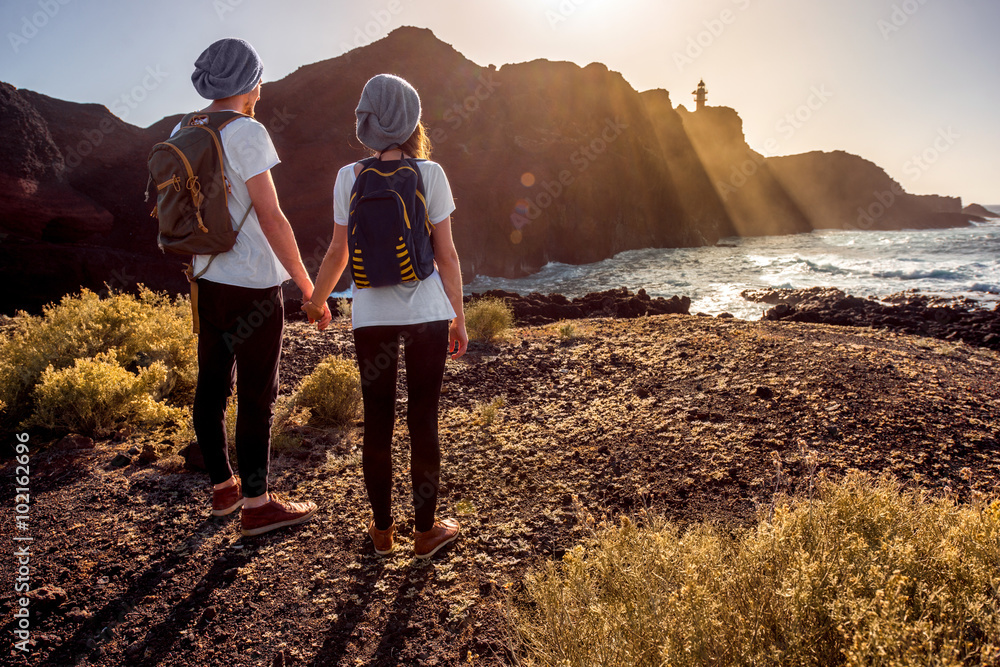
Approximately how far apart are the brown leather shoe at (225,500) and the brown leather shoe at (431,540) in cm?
99

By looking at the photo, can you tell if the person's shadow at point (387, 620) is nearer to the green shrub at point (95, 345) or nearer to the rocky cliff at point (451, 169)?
the green shrub at point (95, 345)

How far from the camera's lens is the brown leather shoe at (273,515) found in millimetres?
2355

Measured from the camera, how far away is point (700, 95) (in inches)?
2908

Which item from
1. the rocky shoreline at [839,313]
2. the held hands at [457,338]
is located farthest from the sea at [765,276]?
the held hands at [457,338]

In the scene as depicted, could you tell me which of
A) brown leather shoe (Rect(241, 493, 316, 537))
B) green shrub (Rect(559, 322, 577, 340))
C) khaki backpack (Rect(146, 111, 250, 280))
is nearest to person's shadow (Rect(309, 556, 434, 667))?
brown leather shoe (Rect(241, 493, 316, 537))

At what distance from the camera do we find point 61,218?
1777 cm

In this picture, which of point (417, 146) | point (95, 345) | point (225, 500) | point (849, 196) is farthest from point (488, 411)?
point (849, 196)

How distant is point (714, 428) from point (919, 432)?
1.14 metres

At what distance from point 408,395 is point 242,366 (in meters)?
0.77

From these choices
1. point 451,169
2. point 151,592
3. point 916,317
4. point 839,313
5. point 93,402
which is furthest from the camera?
point 451,169

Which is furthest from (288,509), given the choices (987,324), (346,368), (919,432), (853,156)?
(853,156)

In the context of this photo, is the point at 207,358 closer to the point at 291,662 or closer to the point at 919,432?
the point at 291,662

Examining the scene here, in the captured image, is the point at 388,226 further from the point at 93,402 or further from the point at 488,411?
the point at 93,402

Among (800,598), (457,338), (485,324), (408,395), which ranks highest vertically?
(457,338)
